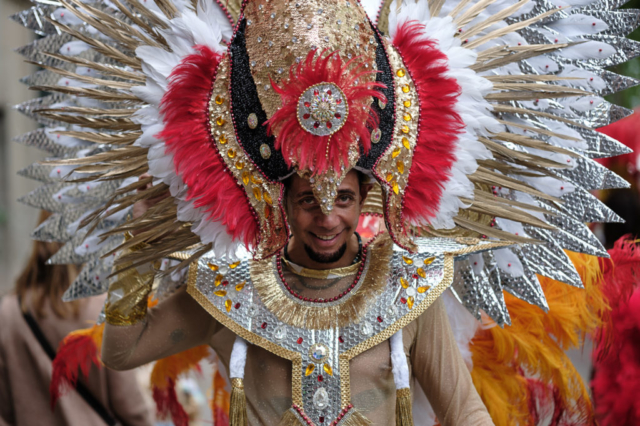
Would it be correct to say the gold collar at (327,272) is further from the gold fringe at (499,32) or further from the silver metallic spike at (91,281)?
the silver metallic spike at (91,281)

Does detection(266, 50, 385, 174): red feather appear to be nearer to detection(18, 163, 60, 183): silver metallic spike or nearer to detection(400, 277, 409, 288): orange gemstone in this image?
detection(400, 277, 409, 288): orange gemstone

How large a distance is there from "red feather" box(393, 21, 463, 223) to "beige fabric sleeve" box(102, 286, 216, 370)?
2.48 ft

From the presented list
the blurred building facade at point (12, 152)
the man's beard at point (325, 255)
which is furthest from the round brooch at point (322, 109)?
the blurred building facade at point (12, 152)

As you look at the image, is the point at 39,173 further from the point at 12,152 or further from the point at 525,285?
the point at 12,152

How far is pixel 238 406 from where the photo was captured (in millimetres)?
2059

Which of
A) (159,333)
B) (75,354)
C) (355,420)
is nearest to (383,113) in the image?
(355,420)

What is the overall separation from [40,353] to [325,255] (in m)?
1.70

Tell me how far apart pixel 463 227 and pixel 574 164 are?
412mm

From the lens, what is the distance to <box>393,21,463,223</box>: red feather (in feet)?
6.61

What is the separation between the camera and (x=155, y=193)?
208cm

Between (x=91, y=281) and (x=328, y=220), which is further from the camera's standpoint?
(x=91, y=281)

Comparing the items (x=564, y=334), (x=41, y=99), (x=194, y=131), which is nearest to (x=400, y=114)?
(x=194, y=131)

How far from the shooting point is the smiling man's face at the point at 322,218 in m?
1.98

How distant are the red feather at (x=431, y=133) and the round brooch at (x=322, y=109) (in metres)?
0.29
